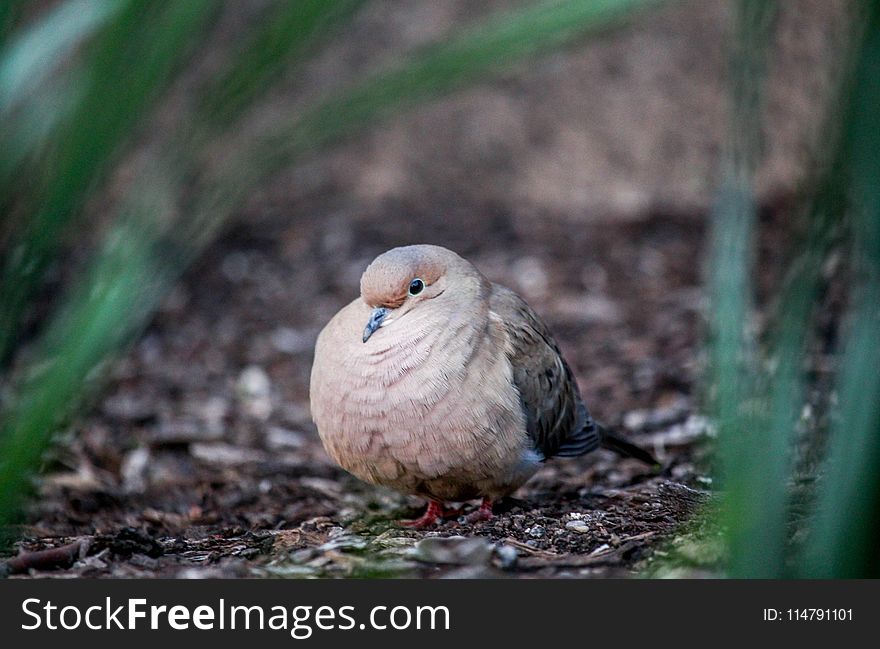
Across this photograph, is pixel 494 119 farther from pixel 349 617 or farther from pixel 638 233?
pixel 349 617

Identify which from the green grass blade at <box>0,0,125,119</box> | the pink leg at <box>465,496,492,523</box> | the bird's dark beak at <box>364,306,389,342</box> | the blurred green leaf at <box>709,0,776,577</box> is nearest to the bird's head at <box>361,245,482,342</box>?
the bird's dark beak at <box>364,306,389,342</box>

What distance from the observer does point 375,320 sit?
10.7 feet

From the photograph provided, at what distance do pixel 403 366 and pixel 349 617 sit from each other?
120 cm

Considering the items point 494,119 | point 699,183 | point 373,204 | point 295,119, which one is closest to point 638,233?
point 699,183

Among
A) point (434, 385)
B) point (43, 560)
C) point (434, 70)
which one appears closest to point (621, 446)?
point (434, 385)

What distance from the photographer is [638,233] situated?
721cm

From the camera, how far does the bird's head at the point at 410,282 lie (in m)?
3.29

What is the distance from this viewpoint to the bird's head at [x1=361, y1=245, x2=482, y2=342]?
10.8 feet

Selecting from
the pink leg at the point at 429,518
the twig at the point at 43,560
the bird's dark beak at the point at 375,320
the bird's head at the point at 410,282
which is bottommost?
the pink leg at the point at 429,518

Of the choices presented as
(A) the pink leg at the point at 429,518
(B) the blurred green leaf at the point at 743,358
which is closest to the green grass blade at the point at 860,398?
(B) the blurred green leaf at the point at 743,358

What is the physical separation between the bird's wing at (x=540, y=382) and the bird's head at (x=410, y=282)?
0.15 meters

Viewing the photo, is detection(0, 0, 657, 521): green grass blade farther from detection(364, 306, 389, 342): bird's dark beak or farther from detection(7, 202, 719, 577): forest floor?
detection(364, 306, 389, 342): bird's dark beak

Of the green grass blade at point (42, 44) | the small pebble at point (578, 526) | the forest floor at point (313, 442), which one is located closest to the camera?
the green grass blade at point (42, 44)

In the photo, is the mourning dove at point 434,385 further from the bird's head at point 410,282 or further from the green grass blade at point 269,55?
the green grass blade at point 269,55
